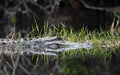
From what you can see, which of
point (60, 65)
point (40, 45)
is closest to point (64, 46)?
point (40, 45)

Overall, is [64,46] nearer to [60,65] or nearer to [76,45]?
[76,45]

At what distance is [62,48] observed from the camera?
5.83 meters

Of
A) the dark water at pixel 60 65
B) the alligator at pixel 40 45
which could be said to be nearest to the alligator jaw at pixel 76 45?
the alligator at pixel 40 45

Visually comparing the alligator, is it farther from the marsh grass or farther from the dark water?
the dark water

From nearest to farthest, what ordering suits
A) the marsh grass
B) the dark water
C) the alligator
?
the dark water
the marsh grass
the alligator

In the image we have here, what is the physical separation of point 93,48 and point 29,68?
1.56m

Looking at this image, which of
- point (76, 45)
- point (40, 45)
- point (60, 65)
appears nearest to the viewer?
point (60, 65)

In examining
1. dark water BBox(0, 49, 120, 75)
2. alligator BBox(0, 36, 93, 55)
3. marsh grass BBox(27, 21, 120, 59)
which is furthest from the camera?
alligator BBox(0, 36, 93, 55)

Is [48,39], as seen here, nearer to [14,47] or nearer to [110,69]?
[14,47]

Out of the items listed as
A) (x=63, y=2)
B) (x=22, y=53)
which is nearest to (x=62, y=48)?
(x=22, y=53)

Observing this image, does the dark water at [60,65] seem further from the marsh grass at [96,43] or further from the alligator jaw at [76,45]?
the alligator jaw at [76,45]

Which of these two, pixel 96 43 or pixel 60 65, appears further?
pixel 96 43

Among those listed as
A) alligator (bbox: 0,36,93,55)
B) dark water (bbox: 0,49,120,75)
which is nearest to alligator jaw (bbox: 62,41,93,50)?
alligator (bbox: 0,36,93,55)

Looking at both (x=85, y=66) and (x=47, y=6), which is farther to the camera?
(x=47, y=6)
